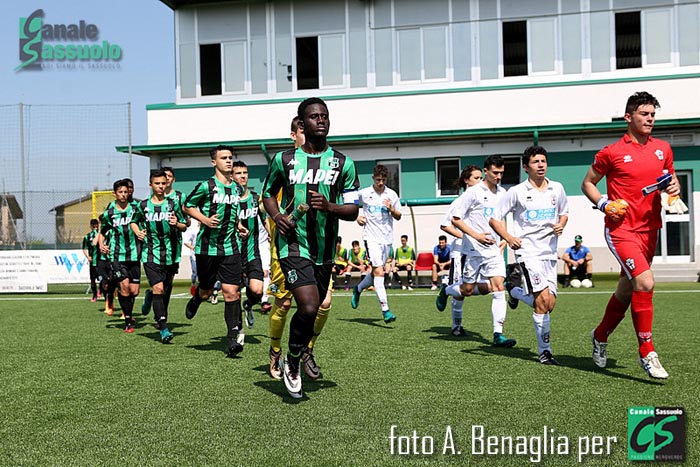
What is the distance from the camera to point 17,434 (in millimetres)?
5094

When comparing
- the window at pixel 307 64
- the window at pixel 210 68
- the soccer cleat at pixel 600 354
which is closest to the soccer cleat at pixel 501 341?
the soccer cleat at pixel 600 354

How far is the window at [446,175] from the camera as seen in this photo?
2539 centimetres

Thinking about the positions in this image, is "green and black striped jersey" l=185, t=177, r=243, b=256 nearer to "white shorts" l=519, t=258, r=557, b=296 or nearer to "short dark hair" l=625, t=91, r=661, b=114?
"white shorts" l=519, t=258, r=557, b=296

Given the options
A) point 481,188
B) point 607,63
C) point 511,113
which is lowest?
point 481,188

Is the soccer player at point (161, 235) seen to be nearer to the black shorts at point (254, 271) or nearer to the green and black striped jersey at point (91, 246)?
the black shorts at point (254, 271)

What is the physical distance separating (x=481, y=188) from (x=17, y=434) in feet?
20.8

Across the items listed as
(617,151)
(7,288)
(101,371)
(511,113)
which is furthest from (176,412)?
(511,113)

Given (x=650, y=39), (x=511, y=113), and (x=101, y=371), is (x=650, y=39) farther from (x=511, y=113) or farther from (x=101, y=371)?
(x=101, y=371)

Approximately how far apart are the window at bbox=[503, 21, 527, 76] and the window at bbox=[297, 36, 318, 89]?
22.0ft

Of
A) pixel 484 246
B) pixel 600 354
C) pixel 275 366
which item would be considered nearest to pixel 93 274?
pixel 484 246

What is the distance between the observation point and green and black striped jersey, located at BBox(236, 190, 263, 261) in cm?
905

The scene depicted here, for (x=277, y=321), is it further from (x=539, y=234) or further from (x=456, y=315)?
(x=456, y=315)

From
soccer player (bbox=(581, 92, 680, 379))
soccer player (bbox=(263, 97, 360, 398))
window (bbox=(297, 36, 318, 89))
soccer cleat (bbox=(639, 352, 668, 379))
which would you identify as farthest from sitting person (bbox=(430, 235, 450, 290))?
soccer player (bbox=(263, 97, 360, 398))

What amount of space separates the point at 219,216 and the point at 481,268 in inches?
130
